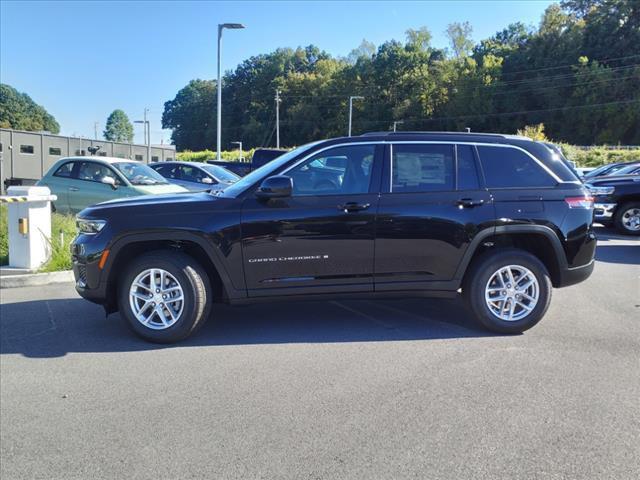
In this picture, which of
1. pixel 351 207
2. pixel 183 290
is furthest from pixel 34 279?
pixel 351 207

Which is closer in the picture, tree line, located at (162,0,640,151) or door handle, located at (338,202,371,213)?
door handle, located at (338,202,371,213)

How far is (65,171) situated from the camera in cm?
1152

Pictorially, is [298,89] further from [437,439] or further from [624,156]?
[437,439]

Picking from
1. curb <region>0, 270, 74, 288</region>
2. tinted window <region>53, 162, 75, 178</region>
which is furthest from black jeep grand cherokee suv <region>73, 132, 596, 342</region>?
tinted window <region>53, 162, 75, 178</region>

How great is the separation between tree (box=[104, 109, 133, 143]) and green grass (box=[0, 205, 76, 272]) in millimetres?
142183

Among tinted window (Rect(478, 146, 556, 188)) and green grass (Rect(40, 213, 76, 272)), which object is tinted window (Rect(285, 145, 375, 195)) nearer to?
tinted window (Rect(478, 146, 556, 188))

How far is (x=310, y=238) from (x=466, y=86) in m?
87.2

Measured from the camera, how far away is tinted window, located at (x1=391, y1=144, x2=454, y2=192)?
17.0 ft

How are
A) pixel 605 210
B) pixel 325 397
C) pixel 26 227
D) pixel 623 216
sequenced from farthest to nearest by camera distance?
pixel 605 210 < pixel 623 216 < pixel 26 227 < pixel 325 397

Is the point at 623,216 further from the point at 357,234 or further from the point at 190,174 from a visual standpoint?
the point at 190,174

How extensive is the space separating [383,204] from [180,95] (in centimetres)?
13085

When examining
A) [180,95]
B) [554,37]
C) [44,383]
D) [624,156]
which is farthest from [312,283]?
[180,95]

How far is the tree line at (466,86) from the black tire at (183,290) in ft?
250

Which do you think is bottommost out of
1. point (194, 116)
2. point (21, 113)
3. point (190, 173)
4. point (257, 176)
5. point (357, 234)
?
point (357, 234)
